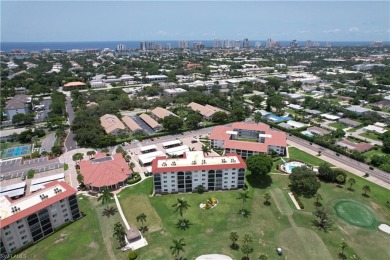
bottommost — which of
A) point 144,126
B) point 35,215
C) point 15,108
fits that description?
point 35,215

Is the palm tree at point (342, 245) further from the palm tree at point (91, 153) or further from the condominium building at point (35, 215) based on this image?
the palm tree at point (91, 153)

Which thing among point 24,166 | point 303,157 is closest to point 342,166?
point 303,157

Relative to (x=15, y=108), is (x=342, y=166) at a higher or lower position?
lower

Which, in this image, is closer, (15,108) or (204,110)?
(15,108)

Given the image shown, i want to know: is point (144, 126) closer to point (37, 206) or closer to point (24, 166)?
point (24, 166)

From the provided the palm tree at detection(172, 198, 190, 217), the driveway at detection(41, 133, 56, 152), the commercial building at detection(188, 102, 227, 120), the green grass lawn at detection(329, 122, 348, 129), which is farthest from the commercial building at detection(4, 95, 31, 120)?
the green grass lawn at detection(329, 122, 348, 129)

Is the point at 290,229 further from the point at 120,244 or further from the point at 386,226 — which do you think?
the point at 120,244

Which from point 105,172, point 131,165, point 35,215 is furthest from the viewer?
point 131,165
